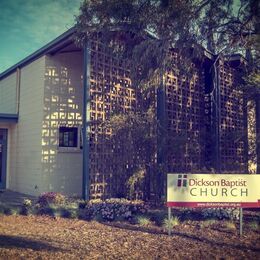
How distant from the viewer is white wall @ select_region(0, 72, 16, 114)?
16.7 m

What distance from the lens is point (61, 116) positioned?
45.8ft

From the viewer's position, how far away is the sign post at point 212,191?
7.93 metres

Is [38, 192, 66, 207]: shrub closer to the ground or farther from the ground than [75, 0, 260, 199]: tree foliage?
closer to the ground

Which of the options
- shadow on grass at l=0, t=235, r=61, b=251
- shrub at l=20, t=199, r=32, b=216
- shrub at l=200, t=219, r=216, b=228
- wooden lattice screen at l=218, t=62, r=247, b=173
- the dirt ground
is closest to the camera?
the dirt ground

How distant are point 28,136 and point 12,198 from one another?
9.19 feet

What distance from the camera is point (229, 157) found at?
52.4ft

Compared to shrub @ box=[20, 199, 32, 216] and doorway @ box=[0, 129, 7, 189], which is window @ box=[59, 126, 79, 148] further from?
doorway @ box=[0, 129, 7, 189]

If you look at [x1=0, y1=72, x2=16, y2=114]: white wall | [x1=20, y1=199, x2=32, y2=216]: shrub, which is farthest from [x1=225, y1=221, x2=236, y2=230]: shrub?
[x1=0, y1=72, x2=16, y2=114]: white wall

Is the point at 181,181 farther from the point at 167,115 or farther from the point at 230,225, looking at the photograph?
the point at 167,115

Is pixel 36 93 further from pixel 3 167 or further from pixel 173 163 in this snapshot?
pixel 173 163

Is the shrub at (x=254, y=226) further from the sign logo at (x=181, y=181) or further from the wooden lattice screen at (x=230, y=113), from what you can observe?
the wooden lattice screen at (x=230, y=113)

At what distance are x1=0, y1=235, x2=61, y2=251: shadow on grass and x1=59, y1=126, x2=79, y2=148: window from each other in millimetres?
7079

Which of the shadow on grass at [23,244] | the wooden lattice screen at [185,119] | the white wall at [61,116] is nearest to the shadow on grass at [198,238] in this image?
the shadow on grass at [23,244]

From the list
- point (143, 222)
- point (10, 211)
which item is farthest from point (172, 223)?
point (10, 211)
